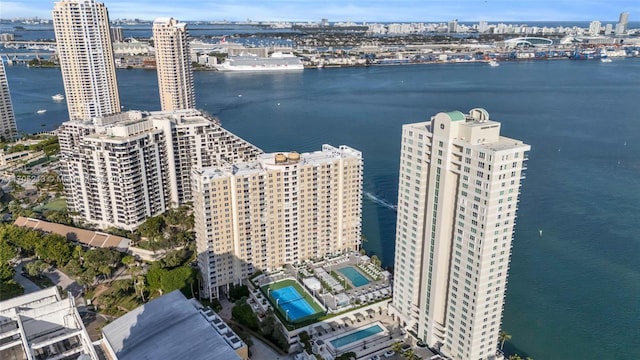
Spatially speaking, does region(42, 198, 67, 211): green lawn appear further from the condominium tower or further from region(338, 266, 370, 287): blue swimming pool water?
region(338, 266, 370, 287): blue swimming pool water

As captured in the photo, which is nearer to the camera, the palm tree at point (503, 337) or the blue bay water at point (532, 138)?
the palm tree at point (503, 337)

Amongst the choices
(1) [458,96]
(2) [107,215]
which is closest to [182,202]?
(2) [107,215]

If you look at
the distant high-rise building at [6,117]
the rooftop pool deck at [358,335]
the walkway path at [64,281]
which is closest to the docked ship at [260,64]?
the distant high-rise building at [6,117]

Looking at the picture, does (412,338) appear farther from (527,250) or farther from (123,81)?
(123,81)

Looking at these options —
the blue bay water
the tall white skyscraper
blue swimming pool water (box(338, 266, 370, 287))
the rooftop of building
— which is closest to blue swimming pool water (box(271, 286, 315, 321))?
blue swimming pool water (box(338, 266, 370, 287))

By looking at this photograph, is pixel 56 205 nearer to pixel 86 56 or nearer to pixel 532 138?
pixel 86 56

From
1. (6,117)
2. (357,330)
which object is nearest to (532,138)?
(357,330)

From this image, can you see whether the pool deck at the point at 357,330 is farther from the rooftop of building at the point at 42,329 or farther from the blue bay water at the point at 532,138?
the rooftop of building at the point at 42,329
